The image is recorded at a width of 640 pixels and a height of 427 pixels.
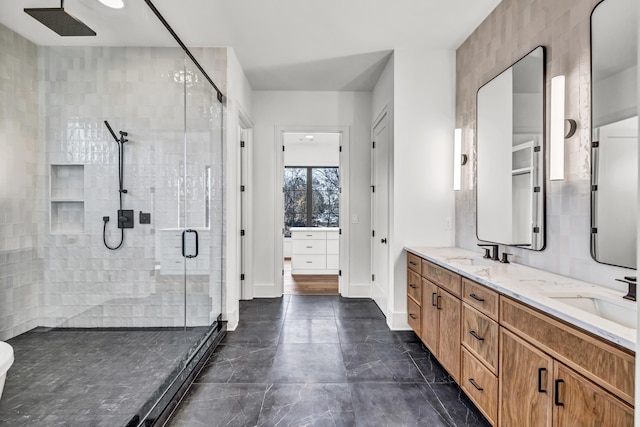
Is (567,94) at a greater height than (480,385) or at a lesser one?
greater

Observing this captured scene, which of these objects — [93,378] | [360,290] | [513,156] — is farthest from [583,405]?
[360,290]

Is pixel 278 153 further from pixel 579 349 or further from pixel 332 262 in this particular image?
pixel 579 349

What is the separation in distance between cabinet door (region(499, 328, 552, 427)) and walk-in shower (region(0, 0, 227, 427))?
1.82 metres

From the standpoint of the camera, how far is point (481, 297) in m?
1.83

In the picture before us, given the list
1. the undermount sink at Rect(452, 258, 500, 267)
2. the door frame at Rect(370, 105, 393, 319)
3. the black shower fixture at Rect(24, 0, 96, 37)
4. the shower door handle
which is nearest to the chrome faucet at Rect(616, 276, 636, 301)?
the undermount sink at Rect(452, 258, 500, 267)

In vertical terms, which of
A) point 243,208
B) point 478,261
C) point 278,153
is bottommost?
point 478,261

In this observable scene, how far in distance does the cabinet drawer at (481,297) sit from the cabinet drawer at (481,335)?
0.04 meters

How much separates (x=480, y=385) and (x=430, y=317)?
79cm

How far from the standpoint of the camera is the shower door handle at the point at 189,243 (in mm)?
2991

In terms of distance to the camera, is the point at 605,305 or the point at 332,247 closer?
the point at 605,305

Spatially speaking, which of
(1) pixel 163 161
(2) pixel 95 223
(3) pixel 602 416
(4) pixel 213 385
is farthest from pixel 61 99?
(3) pixel 602 416

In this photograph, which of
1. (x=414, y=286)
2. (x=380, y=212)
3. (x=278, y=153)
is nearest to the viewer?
(x=414, y=286)

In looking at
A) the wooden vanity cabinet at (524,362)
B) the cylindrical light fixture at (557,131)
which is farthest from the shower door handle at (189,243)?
the cylindrical light fixture at (557,131)

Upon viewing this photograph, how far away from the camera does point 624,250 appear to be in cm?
149
